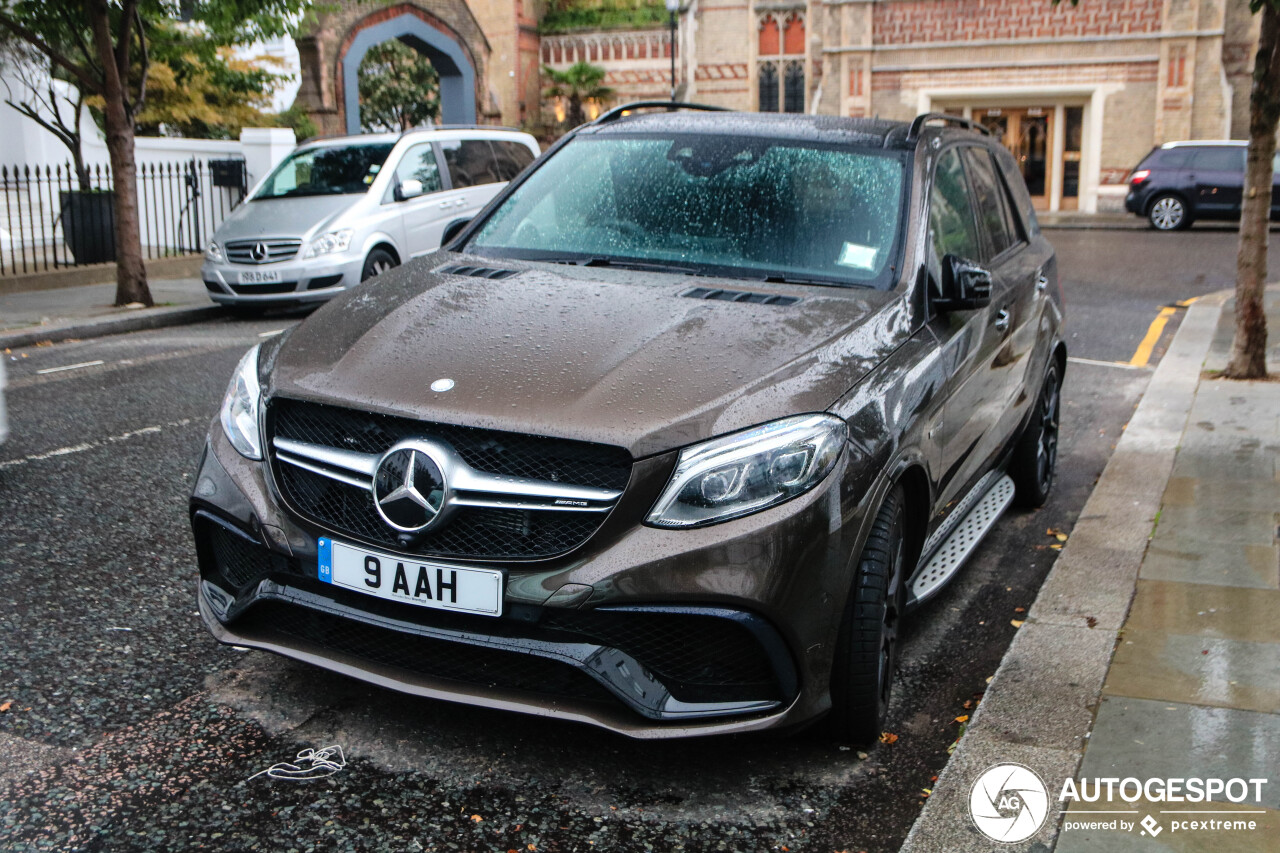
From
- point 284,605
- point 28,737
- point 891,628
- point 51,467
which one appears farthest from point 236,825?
point 51,467

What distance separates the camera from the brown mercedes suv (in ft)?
9.68

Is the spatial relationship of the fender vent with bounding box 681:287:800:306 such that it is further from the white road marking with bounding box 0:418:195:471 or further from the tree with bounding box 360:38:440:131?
the tree with bounding box 360:38:440:131

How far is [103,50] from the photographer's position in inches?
485

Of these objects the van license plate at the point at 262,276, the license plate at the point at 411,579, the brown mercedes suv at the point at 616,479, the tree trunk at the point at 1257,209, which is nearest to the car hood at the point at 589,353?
the brown mercedes suv at the point at 616,479

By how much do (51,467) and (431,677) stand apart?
4.03m

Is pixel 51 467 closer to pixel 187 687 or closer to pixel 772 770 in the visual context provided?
pixel 187 687

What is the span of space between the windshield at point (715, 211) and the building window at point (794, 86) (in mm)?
40546

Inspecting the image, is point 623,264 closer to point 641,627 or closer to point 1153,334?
point 641,627

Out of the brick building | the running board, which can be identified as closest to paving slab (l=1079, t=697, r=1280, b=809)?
the running board

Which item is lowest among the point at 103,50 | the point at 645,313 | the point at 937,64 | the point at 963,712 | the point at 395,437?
the point at 963,712

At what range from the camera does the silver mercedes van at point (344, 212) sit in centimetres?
1273

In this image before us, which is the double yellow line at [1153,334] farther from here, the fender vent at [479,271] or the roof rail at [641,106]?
the fender vent at [479,271]

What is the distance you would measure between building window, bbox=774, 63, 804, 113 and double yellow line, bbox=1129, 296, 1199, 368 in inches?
1192

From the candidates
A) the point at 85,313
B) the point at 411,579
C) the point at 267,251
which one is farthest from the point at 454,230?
the point at 85,313
